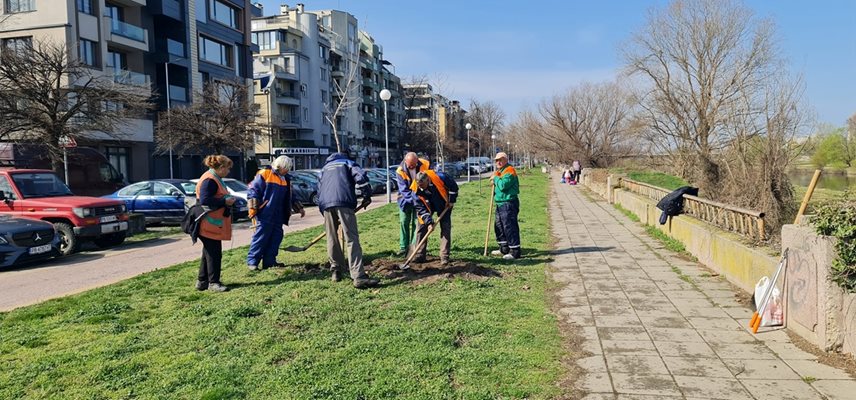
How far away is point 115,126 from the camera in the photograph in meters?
18.7

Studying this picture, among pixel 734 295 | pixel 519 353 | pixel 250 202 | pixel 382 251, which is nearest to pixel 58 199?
pixel 250 202

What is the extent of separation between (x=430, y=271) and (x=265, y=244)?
246 centimetres

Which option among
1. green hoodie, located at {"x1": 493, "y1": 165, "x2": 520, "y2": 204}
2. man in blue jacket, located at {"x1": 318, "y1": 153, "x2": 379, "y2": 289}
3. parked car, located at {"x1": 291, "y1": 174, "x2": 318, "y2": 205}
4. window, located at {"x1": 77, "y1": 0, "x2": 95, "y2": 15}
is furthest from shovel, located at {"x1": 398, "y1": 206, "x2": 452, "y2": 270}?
window, located at {"x1": 77, "y1": 0, "x2": 95, "y2": 15}

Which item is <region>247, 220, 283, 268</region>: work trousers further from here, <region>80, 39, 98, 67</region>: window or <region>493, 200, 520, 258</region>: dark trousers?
<region>80, 39, 98, 67</region>: window

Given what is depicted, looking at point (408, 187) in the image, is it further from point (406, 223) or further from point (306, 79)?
point (306, 79)

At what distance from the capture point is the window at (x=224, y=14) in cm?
4062

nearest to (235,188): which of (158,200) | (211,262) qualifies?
(158,200)

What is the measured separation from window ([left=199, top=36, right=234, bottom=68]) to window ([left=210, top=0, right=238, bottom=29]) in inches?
63.9

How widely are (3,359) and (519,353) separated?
407 centimetres

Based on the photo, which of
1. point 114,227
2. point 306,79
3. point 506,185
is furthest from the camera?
point 306,79

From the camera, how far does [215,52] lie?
40.9 m

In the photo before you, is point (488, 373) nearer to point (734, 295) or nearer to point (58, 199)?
point (734, 295)

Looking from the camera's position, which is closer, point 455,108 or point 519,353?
point 519,353

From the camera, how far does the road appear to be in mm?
7922
